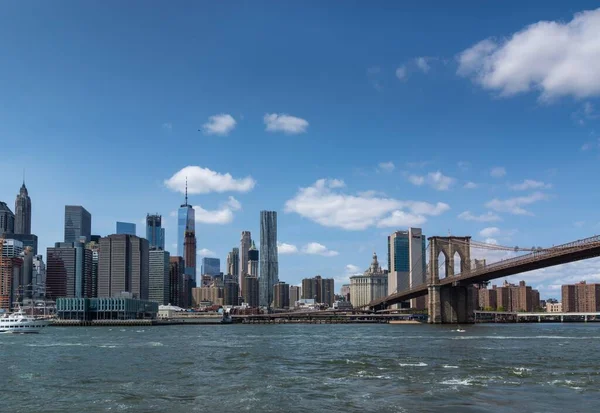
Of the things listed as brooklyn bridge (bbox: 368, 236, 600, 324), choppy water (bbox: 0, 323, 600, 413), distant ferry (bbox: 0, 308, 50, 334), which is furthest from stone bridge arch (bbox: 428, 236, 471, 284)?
choppy water (bbox: 0, 323, 600, 413)

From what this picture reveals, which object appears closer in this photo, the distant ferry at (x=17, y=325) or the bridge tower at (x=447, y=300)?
the distant ferry at (x=17, y=325)

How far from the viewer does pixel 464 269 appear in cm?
13325

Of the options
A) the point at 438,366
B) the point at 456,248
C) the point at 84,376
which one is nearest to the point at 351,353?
the point at 438,366

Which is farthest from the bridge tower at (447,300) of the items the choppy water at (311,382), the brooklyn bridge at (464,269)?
the choppy water at (311,382)

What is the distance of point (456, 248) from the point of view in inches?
5428

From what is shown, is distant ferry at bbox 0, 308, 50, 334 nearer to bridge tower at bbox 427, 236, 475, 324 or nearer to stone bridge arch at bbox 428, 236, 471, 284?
bridge tower at bbox 427, 236, 475, 324

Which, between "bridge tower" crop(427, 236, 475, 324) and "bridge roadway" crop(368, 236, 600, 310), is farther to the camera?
"bridge tower" crop(427, 236, 475, 324)

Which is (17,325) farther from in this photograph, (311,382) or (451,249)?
(311,382)

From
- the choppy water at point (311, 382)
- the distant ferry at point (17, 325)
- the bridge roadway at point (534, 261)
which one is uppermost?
the bridge roadway at point (534, 261)

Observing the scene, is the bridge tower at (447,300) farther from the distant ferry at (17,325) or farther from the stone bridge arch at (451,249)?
the distant ferry at (17,325)

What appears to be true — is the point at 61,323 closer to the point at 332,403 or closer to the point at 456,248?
the point at 456,248

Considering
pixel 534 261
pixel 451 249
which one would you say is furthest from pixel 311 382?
pixel 451 249

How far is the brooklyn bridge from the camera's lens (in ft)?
292

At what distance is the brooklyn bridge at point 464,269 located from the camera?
89100mm
